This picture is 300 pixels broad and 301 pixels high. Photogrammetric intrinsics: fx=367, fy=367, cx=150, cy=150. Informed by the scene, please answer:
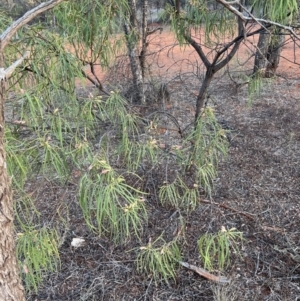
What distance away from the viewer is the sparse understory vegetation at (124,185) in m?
1.57

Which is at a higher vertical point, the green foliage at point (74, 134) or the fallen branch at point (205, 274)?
the green foliage at point (74, 134)

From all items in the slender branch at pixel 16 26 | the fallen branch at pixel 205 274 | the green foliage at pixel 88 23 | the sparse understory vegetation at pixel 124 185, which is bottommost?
the fallen branch at pixel 205 274

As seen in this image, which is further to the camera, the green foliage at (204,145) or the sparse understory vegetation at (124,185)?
the green foliage at (204,145)

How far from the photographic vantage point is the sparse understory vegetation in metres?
1.57

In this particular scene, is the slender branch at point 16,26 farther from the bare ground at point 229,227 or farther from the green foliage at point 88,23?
the bare ground at point 229,227

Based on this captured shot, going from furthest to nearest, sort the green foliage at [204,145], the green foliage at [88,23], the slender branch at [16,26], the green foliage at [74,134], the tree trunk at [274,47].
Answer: the tree trunk at [274,47]
the green foliage at [204,145]
the green foliage at [88,23]
the green foliage at [74,134]
the slender branch at [16,26]

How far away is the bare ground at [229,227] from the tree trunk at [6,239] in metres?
0.61

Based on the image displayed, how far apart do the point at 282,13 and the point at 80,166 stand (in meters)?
1.18

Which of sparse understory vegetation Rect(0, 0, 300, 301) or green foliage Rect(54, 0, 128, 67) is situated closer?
sparse understory vegetation Rect(0, 0, 300, 301)

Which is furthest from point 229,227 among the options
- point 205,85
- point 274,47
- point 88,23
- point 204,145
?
point 274,47

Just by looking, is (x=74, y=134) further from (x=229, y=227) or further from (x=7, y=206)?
(x=229, y=227)

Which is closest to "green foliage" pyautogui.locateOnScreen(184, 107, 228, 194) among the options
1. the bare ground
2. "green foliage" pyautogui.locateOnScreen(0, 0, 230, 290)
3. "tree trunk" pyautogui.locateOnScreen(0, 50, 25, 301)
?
"green foliage" pyautogui.locateOnScreen(0, 0, 230, 290)

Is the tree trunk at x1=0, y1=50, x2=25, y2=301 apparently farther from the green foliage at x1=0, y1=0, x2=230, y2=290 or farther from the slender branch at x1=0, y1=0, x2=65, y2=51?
the green foliage at x1=0, y1=0, x2=230, y2=290

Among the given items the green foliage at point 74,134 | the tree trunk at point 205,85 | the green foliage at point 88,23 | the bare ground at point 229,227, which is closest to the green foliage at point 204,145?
the green foliage at point 74,134
